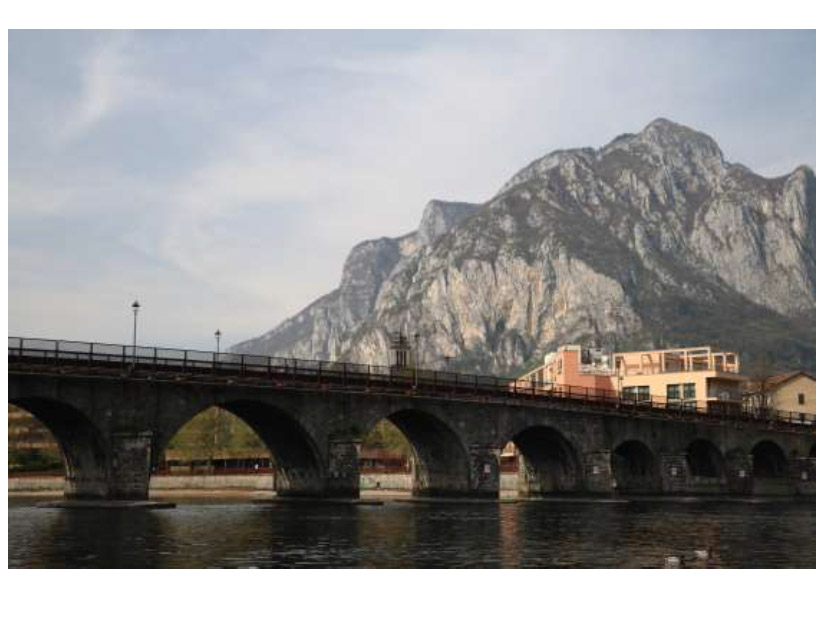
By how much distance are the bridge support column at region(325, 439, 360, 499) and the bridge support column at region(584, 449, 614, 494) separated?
26.3 meters

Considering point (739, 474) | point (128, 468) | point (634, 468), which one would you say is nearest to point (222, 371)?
point (128, 468)

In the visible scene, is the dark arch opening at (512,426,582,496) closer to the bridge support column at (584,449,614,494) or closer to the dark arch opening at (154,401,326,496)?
the bridge support column at (584,449,614,494)

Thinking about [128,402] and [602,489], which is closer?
[128,402]

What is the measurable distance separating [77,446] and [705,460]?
237 feet

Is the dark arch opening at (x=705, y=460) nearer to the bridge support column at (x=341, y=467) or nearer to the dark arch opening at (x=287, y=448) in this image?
the bridge support column at (x=341, y=467)

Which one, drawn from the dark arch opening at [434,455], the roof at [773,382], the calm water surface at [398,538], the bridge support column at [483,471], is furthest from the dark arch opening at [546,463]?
the roof at [773,382]

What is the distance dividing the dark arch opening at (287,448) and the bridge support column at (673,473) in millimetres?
39136

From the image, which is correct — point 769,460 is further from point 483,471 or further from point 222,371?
point 222,371

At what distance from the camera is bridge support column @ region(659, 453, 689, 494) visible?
348 ft

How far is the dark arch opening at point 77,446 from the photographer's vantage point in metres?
68.9

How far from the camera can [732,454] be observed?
Answer: 4552 inches

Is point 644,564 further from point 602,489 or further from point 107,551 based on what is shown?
point 602,489

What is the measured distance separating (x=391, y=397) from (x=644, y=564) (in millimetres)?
44530
